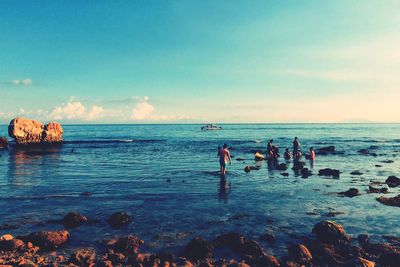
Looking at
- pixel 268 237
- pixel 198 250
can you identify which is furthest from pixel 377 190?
pixel 198 250

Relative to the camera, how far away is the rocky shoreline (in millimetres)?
9570

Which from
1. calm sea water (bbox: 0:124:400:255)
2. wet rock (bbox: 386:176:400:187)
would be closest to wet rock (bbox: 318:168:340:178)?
calm sea water (bbox: 0:124:400:255)

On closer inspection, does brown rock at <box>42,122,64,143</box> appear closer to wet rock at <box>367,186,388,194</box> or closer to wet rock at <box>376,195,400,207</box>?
wet rock at <box>367,186,388,194</box>

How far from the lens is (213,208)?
15.8 m

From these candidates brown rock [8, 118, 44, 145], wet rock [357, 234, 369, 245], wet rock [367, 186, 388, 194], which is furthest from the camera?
brown rock [8, 118, 44, 145]

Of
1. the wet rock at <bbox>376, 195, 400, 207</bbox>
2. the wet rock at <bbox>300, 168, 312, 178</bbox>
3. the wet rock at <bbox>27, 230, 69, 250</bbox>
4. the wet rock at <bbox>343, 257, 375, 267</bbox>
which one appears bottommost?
the wet rock at <bbox>300, 168, 312, 178</bbox>

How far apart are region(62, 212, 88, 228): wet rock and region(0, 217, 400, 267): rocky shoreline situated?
1.67 metres

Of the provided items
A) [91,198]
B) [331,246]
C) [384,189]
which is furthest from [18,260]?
[384,189]

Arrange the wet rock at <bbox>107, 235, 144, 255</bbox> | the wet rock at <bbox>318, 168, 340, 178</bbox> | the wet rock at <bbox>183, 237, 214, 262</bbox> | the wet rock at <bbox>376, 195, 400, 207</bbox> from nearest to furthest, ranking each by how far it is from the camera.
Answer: the wet rock at <bbox>183, 237, 214, 262</bbox> → the wet rock at <bbox>107, 235, 144, 255</bbox> → the wet rock at <bbox>376, 195, 400, 207</bbox> → the wet rock at <bbox>318, 168, 340, 178</bbox>

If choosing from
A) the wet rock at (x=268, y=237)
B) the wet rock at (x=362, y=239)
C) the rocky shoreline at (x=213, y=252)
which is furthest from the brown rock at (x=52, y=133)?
the wet rock at (x=362, y=239)

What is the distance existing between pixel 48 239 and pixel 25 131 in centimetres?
6214

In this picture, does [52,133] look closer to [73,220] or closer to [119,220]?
[73,220]

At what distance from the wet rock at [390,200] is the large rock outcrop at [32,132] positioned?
65941 millimetres

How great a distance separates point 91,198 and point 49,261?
8455 mm
